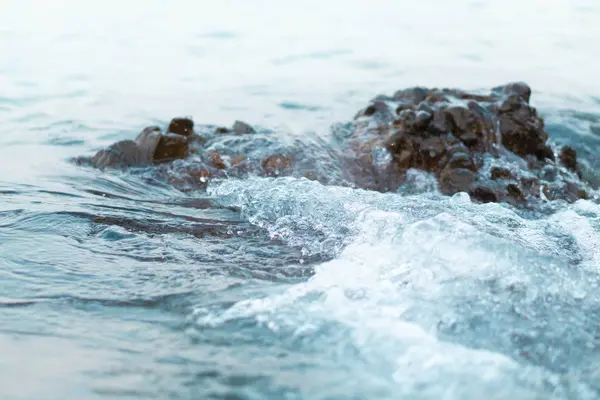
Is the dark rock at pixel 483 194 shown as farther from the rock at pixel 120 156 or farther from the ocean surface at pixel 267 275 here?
the rock at pixel 120 156

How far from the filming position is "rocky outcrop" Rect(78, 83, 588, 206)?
490cm

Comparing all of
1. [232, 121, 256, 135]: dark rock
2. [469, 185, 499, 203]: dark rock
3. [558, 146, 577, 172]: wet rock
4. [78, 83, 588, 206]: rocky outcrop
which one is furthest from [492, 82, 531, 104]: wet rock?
[232, 121, 256, 135]: dark rock

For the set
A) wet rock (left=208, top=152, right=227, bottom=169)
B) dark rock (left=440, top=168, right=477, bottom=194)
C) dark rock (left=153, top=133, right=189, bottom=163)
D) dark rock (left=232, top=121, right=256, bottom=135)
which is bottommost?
dark rock (left=440, top=168, right=477, bottom=194)

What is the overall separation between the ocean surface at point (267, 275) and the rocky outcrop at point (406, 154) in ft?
0.95

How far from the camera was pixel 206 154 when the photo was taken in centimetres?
A: 509

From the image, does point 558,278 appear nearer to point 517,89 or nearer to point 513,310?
point 513,310

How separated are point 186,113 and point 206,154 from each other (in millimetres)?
1342

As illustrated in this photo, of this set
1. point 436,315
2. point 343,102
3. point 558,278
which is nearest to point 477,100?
point 343,102

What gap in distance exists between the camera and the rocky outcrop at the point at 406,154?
490cm

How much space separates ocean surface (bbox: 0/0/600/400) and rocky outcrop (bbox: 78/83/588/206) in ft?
0.95

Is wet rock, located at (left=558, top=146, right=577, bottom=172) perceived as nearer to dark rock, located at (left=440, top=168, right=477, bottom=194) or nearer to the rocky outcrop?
the rocky outcrop

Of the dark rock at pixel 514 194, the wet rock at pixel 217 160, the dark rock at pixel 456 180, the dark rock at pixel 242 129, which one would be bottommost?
the dark rock at pixel 514 194

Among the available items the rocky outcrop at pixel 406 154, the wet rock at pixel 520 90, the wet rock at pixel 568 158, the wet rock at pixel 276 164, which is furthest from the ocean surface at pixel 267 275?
the wet rock at pixel 520 90

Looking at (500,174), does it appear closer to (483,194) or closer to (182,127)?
(483,194)
